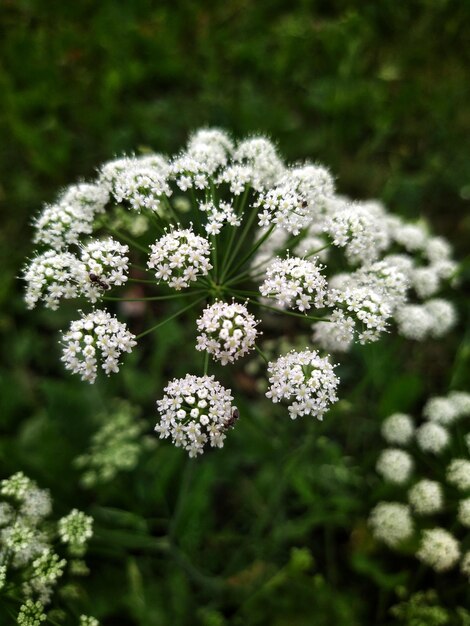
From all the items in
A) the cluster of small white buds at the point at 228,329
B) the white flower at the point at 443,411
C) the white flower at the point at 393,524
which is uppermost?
A: the white flower at the point at 443,411

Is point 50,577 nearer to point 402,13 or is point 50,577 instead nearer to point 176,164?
point 176,164

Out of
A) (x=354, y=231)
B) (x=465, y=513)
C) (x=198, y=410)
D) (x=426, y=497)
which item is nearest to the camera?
(x=198, y=410)

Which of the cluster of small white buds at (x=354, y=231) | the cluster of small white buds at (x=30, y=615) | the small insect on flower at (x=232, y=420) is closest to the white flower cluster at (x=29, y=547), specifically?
the cluster of small white buds at (x=30, y=615)

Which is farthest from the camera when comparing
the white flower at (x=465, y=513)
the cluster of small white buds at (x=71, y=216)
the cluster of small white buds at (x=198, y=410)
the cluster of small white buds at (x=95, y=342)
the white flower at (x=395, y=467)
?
the white flower at (x=395, y=467)

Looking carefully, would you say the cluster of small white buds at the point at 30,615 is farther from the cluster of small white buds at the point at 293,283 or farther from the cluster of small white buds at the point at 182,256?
the cluster of small white buds at the point at 293,283

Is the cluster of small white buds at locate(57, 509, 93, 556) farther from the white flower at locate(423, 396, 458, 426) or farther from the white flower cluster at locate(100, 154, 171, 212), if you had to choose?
the white flower at locate(423, 396, 458, 426)

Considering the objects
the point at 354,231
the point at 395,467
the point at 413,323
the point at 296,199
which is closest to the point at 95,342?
the point at 296,199

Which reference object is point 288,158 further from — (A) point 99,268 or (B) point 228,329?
(B) point 228,329

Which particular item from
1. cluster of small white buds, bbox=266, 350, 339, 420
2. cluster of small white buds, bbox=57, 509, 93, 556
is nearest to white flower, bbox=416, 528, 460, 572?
cluster of small white buds, bbox=266, 350, 339, 420
